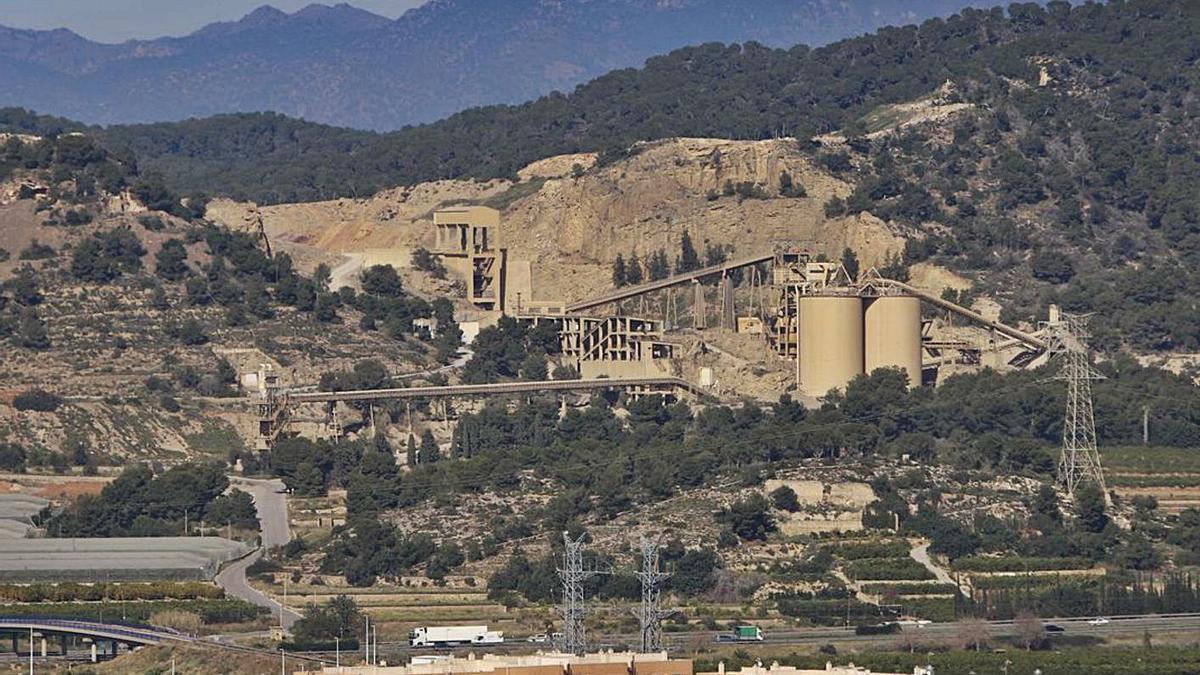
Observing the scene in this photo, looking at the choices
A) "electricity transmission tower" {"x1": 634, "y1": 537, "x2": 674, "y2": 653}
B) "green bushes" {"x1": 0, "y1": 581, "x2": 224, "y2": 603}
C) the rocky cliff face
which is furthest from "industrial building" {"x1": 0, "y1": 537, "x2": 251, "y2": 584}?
the rocky cliff face

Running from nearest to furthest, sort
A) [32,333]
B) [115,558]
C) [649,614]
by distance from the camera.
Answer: [649,614] → [115,558] → [32,333]

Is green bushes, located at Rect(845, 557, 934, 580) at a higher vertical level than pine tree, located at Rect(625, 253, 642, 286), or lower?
lower

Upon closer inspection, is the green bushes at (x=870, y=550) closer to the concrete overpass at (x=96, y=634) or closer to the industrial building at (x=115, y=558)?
the industrial building at (x=115, y=558)

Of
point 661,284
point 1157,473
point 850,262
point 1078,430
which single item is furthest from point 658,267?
point 1157,473

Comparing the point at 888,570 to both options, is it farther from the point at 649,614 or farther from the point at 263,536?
the point at 649,614

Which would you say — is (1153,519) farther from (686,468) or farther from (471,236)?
(471,236)

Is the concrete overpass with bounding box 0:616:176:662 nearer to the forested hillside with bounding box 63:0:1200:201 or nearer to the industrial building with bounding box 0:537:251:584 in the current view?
the industrial building with bounding box 0:537:251:584
